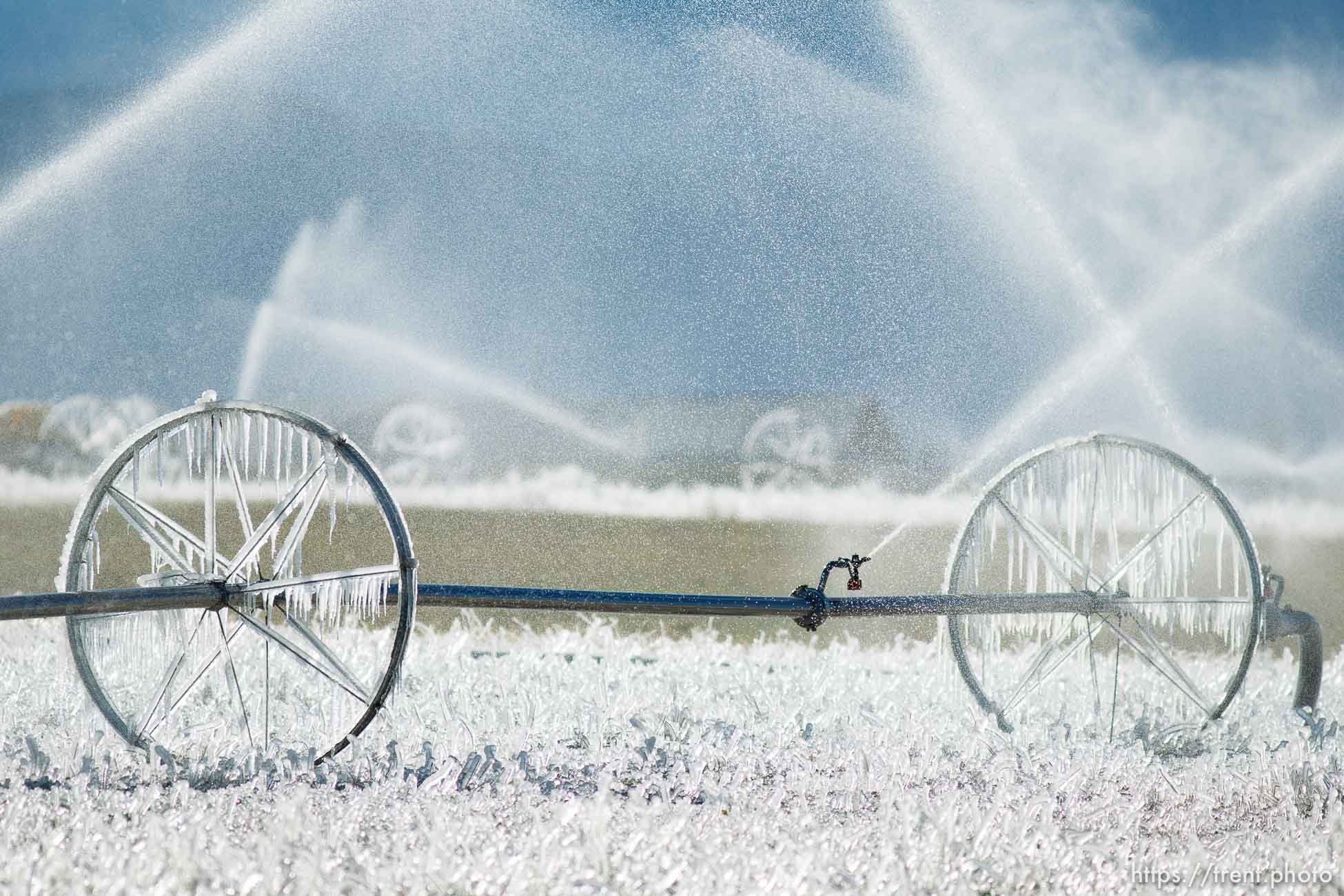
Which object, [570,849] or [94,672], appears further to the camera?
[94,672]

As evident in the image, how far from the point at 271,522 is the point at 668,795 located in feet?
3.55

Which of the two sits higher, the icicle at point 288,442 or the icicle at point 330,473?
the icicle at point 288,442

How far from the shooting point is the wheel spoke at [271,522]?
2.89m

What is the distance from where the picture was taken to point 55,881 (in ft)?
6.37

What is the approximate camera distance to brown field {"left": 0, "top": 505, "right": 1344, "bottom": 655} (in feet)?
16.6

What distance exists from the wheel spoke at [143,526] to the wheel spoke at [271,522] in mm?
165

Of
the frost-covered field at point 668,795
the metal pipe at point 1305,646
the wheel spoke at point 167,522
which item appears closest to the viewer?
the frost-covered field at point 668,795

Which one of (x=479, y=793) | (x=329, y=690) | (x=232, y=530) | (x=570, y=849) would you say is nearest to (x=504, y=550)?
(x=232, y=530)

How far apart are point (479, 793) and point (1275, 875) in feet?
4.75

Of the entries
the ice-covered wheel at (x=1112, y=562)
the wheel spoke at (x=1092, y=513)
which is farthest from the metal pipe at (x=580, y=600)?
the wheel spoke at (x=1092, y=513)

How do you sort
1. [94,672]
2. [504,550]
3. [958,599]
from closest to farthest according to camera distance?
[94,672] < [958,599] < [504,550]

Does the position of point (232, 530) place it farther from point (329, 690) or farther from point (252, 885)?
point (252, 885)

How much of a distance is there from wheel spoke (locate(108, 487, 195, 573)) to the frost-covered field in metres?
0.43

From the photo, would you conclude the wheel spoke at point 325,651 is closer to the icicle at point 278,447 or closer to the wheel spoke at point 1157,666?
the icicle at point 278,447
